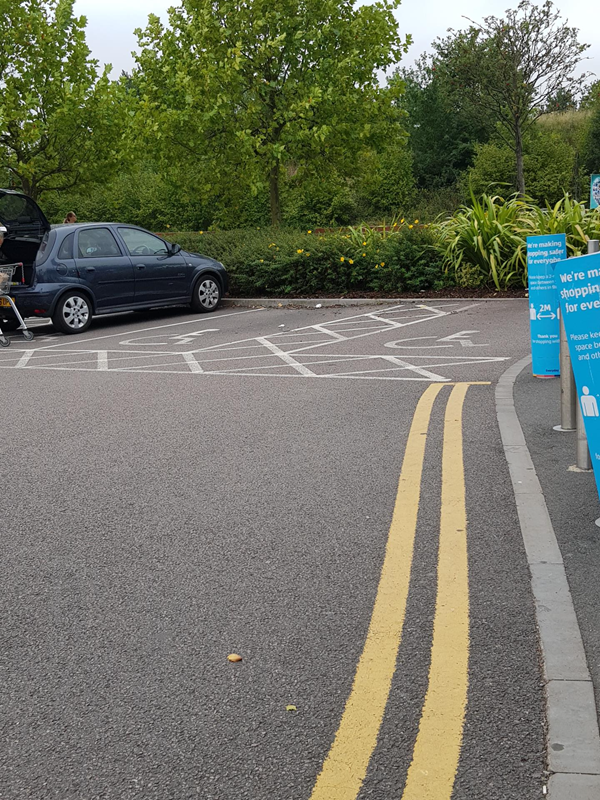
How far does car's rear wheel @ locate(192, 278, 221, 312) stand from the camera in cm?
1625

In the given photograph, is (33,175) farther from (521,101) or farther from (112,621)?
(112,621)

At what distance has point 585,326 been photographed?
13.4 feet

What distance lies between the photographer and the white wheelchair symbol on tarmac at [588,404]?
13.7 feet

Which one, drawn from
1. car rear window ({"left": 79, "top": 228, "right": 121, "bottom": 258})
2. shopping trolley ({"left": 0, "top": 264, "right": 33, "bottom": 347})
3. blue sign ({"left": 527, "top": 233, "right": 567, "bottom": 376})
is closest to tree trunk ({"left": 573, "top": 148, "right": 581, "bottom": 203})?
car rear window ({"left": 79, "top": 228, "right": 121, "bottom": 258})

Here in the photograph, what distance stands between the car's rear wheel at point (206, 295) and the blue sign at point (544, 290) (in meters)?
8.95

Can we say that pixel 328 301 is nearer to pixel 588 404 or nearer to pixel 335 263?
pixel 335 263

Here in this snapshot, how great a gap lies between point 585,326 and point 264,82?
20673 mm

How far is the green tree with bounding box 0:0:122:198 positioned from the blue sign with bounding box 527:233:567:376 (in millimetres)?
19953

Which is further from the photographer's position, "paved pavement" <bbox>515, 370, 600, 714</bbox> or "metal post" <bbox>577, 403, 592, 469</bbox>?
"metal post" <bbox>577, 403, 592, 469</bbox>

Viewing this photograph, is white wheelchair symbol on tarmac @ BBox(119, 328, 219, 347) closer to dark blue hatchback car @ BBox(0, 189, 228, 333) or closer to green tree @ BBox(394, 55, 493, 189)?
dark blue hatchback car @ BBox(0, 189, 228, 333)

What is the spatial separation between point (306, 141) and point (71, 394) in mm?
15487

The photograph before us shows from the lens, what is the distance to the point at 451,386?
854 centimetres

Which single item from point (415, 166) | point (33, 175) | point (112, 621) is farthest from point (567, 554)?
point (415, 166)

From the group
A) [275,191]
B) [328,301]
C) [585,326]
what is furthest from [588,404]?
[275,191]
